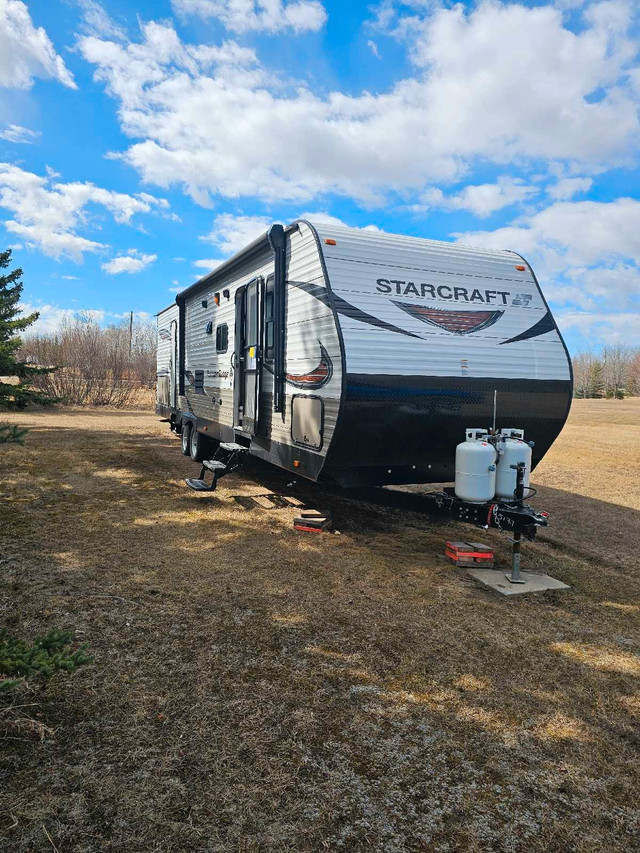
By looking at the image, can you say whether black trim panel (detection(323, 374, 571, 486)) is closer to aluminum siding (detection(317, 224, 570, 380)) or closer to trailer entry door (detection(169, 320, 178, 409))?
aluminum siding (detection(317, 224, 570, 380))

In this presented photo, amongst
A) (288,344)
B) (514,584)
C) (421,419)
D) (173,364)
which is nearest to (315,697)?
(514,584)

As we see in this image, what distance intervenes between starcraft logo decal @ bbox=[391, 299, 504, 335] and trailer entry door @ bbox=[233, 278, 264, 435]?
2195mm

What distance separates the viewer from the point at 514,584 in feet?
17.4

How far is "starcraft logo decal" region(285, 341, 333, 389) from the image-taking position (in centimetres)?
559

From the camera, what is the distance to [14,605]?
4.41 meters

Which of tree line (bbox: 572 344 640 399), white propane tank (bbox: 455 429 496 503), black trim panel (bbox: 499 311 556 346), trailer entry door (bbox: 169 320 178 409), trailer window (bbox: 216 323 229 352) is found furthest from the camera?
tree line (bbox: 572 344 640 399)

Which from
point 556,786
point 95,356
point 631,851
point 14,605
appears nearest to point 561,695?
point 556,786

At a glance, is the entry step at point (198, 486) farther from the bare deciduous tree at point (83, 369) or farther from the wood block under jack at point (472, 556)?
the bare deciduous tree at point (83, 369)

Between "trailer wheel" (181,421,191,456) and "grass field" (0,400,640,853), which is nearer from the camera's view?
"grass field" (0,400,640,853)

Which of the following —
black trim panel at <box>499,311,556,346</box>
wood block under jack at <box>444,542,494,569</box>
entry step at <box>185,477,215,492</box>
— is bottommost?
wood block under jack at <box>444,542,494,569</box>

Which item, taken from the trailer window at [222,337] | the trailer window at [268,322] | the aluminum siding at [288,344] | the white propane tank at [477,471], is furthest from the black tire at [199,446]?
the white propane tank at [477,471]

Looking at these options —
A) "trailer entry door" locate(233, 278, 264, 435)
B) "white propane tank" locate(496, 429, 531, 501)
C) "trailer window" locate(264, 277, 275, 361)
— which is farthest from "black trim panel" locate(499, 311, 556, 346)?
"trailer entry door" locate(233, 278, 264, 435)

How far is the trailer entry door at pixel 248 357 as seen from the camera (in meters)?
7.34

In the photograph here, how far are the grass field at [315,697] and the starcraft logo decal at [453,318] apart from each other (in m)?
2.51
